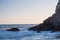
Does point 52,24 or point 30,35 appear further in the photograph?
point 52,24

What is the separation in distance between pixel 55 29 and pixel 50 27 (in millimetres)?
2995

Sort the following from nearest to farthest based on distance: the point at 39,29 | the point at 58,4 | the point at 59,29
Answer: the point at 59,29, the point at 39,29, the point at 58,4

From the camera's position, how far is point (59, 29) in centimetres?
5888

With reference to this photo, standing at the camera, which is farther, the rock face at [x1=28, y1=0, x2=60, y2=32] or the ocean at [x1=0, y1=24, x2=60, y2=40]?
the rock face at [x1=28, y1=0, x2=60, y2=32]

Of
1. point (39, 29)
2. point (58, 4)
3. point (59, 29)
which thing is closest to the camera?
point (59, 29)

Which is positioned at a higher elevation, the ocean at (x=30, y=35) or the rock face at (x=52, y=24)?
the rock face at (x=52, y=24)

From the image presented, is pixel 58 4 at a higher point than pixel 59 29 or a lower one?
higher

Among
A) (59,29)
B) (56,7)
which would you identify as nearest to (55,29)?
(59,29)

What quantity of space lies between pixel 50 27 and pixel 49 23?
278cm

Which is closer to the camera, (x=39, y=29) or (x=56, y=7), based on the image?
(x=39, y=29)

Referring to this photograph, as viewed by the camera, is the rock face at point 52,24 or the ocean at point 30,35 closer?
the ocean at point 30,35

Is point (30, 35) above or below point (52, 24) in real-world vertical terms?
below

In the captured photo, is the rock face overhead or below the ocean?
overhead

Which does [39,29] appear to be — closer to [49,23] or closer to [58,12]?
[49,23]
